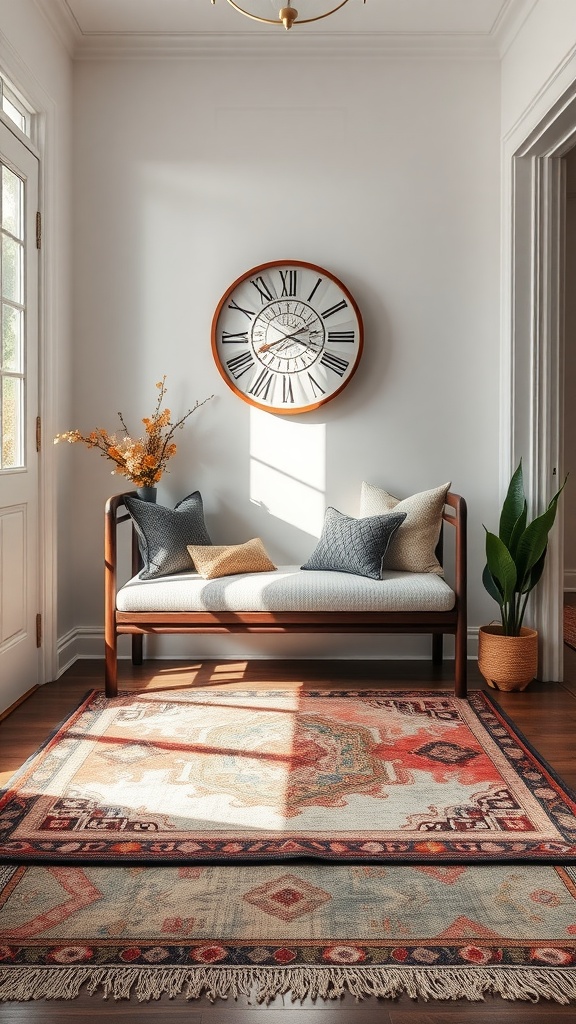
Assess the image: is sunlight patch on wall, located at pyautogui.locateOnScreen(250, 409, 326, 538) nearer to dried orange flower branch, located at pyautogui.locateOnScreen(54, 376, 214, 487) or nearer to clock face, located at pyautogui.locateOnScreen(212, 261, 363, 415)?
clock face, located at pyautogui.locateOnScreen(212, 261, 363, 415)

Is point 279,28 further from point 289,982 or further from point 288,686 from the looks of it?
point 289,982

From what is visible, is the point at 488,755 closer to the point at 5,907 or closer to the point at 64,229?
the point at 5,907

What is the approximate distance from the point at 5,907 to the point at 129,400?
2763 millimetres

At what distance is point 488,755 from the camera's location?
290 cm

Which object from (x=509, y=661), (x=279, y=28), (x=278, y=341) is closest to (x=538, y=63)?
(x=279, y=28)

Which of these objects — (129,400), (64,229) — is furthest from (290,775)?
(64,229)

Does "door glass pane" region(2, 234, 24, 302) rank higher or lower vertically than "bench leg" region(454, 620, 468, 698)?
higher

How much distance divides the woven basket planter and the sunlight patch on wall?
1.06 meters

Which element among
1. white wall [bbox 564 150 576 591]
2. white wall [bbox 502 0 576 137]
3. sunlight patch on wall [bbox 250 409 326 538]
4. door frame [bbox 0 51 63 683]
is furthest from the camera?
white wall [bbox 564 150 576 591]

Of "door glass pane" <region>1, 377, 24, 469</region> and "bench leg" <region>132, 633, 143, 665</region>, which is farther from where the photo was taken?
"bench leg" <region>132, 633, 143, 665</region>

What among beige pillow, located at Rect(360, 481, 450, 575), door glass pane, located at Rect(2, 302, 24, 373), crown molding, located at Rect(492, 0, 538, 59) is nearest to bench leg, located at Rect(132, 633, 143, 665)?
beige pillow, located at Rect(360, 481, 450, 575)

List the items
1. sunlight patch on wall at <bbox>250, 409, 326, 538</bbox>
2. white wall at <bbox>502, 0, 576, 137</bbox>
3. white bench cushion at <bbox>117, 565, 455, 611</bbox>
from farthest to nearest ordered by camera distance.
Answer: sunlight patch on wall at <bbox>250, 409, 326, 538</bbox>
white bench cushion at <bbox>117, 565, 455, 611</bbox>
white wall at <bbox>502, 0, 576, 137</bbox>

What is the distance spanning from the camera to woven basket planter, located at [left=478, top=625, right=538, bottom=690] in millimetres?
3680

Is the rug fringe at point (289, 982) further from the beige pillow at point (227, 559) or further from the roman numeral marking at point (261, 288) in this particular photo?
the roman numeral marking at point (261, 288)
